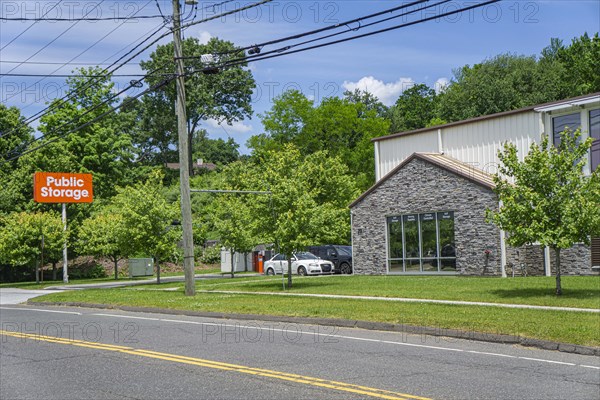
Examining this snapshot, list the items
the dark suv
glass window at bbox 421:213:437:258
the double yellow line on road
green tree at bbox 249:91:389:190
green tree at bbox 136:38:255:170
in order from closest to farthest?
the double yellow line on road, glass window at bbox 421:213:437:258, the dark suv, green tree at bbox 249:91:389:190, green tree at bbox 136:38:255:170

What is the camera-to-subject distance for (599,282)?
A: 931 inches

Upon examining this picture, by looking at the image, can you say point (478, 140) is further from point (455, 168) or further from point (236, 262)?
point (236, 262)

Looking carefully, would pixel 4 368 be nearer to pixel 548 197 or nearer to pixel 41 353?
pixel 41 353

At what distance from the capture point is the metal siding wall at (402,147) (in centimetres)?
3644

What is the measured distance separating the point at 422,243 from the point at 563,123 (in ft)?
26.8

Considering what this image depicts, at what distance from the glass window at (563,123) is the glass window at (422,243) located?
5.46 m

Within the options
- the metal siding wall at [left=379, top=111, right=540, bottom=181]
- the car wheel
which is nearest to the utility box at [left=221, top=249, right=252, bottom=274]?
the car wheel

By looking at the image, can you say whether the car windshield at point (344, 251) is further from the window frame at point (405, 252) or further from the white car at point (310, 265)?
the window frame at point (405, 252)

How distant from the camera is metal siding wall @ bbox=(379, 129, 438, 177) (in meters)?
36.4

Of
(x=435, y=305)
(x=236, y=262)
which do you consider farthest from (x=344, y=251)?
(x=435, y=305)

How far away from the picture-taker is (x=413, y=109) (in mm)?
81125

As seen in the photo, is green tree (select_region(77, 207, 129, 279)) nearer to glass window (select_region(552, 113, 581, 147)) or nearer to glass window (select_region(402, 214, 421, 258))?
glass window (select_region(402, 214, 421, 258))

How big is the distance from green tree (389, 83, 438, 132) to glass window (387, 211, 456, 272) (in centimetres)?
4106

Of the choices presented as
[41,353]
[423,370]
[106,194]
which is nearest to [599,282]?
[423,370]
